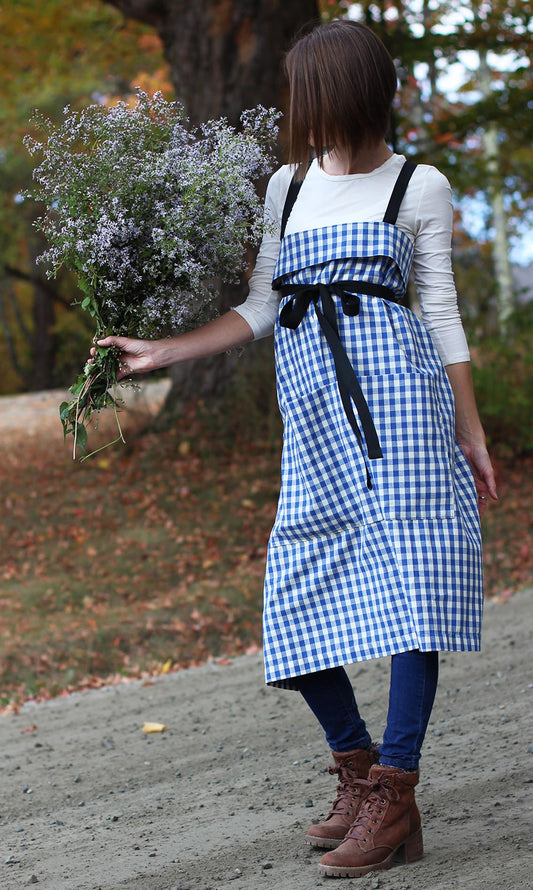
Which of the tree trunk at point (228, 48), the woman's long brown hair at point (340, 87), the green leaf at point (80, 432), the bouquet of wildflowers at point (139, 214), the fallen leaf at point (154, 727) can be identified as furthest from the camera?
the tree trunk at point (228, 48)

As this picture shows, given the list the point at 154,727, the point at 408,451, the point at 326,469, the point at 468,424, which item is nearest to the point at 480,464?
the point at 468,424

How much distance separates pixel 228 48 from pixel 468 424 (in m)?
7.64

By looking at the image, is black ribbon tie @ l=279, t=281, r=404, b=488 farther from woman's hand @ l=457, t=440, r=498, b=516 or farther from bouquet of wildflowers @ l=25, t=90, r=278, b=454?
woman's hand @ l=457, t=440, r=498, b=516

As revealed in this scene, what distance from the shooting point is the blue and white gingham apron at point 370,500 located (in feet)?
8.55

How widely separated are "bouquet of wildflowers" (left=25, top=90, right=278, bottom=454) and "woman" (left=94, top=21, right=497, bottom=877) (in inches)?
4.3

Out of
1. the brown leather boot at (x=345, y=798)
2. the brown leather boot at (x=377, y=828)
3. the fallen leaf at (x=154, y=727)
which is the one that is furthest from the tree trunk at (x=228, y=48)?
the brown leather boot at (x=377, y=828)

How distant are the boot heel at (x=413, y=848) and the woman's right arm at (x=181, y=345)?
1.41 meters

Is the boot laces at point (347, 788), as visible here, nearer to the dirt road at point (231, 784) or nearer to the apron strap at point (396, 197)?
the dirt road at point (231, 784)

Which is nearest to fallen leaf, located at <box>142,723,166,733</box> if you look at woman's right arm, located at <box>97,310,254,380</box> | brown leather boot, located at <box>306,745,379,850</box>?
brown leather boot, located at <box>306,745,379,850</box>

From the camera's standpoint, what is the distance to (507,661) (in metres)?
5.11

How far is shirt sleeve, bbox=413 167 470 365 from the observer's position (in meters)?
2.74

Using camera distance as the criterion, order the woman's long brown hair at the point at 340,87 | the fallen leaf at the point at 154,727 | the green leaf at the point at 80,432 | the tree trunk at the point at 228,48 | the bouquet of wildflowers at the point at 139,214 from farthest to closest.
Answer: the tree trunk at the point at 228,48
the fallen leaf at the point at 154,727
the green leaf at the point at 80,432
the bouquet of wildflowers at the point at 139,214
the woman's long brown hair at the point at 340,87

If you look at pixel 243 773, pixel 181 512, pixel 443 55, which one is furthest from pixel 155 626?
pixel 443 55

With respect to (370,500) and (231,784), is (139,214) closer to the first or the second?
(370,500)
